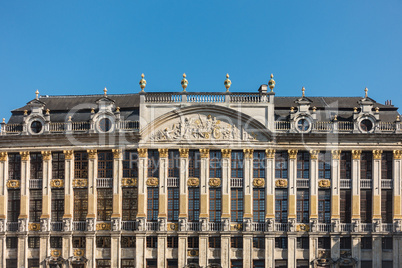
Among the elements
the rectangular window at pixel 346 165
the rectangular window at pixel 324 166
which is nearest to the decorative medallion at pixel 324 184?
the rectangular window at pixel 324 166

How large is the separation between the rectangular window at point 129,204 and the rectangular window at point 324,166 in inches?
605

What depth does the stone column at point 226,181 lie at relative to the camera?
56.3 meters

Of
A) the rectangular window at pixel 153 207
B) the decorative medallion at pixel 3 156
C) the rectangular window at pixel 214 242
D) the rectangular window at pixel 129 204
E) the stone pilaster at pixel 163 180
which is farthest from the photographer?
the decorative medallion at pixel 3 156

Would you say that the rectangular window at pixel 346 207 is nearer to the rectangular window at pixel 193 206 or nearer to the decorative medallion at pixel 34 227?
the rectangular window at pixel 193 206

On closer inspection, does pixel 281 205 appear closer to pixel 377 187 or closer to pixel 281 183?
pixel 281 183

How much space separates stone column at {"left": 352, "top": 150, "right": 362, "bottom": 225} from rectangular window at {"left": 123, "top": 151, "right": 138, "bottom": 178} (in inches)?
705

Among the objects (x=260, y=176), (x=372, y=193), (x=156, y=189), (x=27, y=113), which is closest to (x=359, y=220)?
(x=372, y=193)

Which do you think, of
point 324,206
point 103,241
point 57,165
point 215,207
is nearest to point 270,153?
point 324,206

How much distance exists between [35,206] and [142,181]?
941 centimetres

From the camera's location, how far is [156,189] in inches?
2243

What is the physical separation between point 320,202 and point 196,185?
33.7 feet

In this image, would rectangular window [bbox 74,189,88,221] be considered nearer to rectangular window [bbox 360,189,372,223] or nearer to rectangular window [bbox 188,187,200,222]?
rectangular window [bbox 188,187,200,222]

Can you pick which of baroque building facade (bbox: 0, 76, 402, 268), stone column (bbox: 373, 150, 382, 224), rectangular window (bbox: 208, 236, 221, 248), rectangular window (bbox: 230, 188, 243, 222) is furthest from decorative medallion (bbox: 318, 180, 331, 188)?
rectangular window (bbox: 208, 236, 221, 248)

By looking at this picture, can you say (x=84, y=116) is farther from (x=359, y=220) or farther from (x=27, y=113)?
(x=359, y=220)
